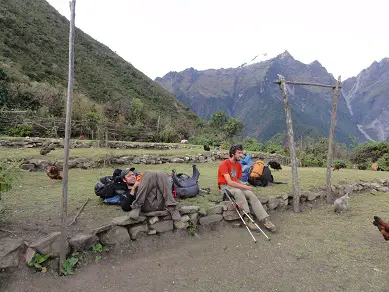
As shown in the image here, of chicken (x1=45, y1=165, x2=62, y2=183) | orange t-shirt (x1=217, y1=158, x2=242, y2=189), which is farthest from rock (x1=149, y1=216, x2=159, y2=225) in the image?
chicken (x1=45, y1=165, x2=62, y2=183)

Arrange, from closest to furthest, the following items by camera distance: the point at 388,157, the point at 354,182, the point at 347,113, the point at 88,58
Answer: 1. the point at 354,182
2. the point at 388,157
3. the point at 88,58
4. the point at 347,113

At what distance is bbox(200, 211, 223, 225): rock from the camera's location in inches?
175

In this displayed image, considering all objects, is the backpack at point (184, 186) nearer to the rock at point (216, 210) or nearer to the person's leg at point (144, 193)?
the rock at point (216, 210)

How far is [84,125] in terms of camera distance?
46.2ft

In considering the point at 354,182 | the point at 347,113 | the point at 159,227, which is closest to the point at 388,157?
the point at 354,182

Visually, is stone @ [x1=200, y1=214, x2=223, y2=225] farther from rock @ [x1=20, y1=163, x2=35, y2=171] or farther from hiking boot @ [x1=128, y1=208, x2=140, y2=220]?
rock @ [x1=20, y1=163, x2=35, y2=171]

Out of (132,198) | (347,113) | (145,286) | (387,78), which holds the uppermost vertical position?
(387,78)

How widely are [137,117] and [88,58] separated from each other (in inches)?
761

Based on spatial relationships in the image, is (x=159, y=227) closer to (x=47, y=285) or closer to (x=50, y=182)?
(x=47, y=285)

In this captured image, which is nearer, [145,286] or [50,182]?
[145,286]

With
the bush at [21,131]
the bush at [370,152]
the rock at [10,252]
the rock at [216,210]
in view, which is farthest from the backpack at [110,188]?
the bush at [370,152]

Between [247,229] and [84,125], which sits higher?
[84,125]

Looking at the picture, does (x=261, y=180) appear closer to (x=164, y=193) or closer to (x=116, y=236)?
(x=164, y=193)

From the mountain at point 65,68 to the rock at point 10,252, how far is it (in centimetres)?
1427
